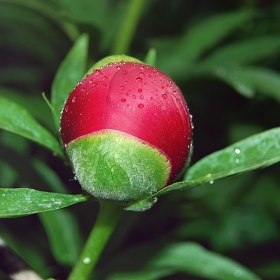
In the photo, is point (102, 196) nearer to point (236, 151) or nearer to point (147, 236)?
point (236, 151)

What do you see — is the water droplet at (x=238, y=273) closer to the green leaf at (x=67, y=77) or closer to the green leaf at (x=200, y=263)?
the green leaf at (x=200, y=263)

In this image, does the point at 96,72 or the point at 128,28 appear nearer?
the point at 96,72

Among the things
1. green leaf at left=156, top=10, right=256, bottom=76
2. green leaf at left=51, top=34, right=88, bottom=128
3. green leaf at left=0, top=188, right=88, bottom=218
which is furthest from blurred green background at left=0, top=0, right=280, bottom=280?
green leaf at left=0, top=188, right=88, bottom=218

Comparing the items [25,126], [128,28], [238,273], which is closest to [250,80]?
[128,28]

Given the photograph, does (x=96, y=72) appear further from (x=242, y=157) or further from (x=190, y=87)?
(x=190, y=87)

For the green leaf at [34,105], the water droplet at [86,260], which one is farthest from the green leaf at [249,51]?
the water droplet at [86,260]

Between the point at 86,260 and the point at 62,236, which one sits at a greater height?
the point at 62,236

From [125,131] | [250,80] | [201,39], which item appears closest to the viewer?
[125,131]
